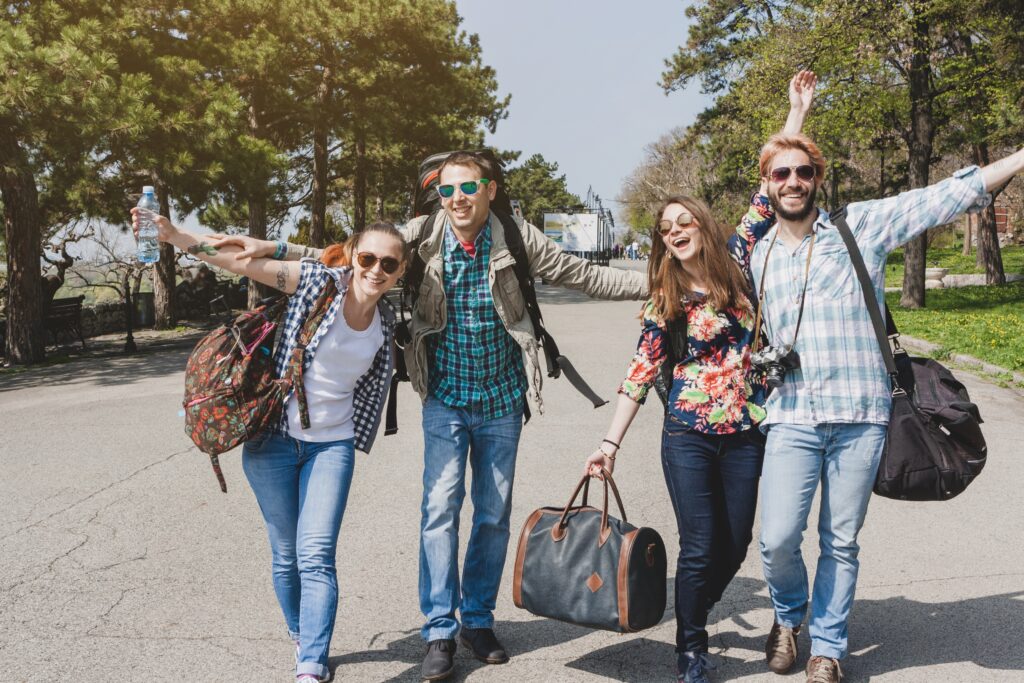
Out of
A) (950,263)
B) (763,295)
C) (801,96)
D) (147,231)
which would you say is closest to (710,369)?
(763,295)

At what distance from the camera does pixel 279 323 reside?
3.27 metres

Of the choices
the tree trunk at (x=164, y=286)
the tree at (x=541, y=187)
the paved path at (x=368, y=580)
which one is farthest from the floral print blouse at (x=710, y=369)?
the tree at (x=541, y=187)

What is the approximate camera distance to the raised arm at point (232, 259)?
3174 mm

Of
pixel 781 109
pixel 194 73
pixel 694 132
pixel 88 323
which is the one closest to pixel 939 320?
pixel 781 109

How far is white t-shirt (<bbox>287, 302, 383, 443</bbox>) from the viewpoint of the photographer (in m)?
3.19

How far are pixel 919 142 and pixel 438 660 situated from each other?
1873 centimetres

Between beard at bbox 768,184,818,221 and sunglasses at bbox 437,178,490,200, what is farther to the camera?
sunglasses at bbox 437,178,490,200

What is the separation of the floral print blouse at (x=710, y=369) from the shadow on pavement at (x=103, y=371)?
9.86 meters

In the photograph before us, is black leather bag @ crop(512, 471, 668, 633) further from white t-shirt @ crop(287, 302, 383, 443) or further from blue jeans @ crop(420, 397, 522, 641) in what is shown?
white t-shirt @ crop(287, 302, 383, 443)

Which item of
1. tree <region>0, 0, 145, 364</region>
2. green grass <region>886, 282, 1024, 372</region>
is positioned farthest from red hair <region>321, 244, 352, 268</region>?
tree <region>0, 0, 145, 364</region>

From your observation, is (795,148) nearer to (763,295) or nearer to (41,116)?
(763,295)

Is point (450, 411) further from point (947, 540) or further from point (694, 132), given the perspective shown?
point (694, 132)

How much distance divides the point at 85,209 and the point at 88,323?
3.35 metres

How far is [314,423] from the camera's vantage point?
3182 millimetres
